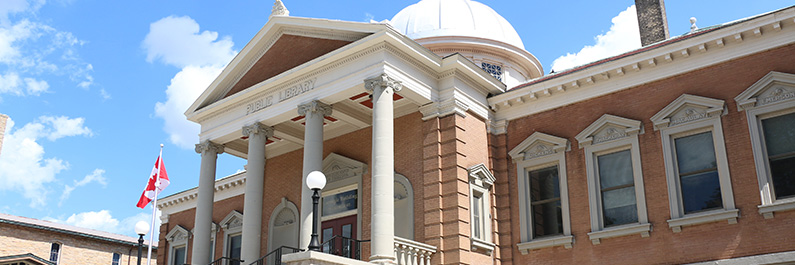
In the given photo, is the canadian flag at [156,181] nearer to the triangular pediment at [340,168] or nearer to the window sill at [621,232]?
the triangular pediment at [340,168]

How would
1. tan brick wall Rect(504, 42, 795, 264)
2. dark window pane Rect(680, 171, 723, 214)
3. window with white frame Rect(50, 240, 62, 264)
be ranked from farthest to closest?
window with white frame Rect(50, 240, 62, 264), dark window pane Rect(680, 171, 723, 214), tan brick wall Rect(504, 42, 795, 264)

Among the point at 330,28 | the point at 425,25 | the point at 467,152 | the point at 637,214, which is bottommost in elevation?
the point at 637,214

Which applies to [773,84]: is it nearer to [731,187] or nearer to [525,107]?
[731,187]

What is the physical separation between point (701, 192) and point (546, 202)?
14.4 feet

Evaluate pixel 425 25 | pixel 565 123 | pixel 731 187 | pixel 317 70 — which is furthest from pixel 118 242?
pixel 731 187

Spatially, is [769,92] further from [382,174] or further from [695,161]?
[382,174]

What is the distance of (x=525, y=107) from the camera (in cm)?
2200

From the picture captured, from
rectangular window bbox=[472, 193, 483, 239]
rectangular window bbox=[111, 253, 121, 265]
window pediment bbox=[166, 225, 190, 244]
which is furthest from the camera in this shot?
rectangular window bbox=[111, 253, 121, 265]

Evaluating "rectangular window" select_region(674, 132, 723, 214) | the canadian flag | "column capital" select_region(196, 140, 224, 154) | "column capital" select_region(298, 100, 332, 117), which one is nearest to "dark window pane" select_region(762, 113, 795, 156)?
"rectangular window" select_region(674, 132, 723, 214)

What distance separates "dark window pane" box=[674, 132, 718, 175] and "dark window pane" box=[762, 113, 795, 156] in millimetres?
1283

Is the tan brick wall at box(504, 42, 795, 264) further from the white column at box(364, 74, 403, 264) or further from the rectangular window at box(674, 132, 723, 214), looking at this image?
the white column at box(364, 74, 403, 264)

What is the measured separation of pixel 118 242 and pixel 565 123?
34729mm

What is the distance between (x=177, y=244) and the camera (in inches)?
1303

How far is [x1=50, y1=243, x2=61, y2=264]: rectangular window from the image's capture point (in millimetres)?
42531
